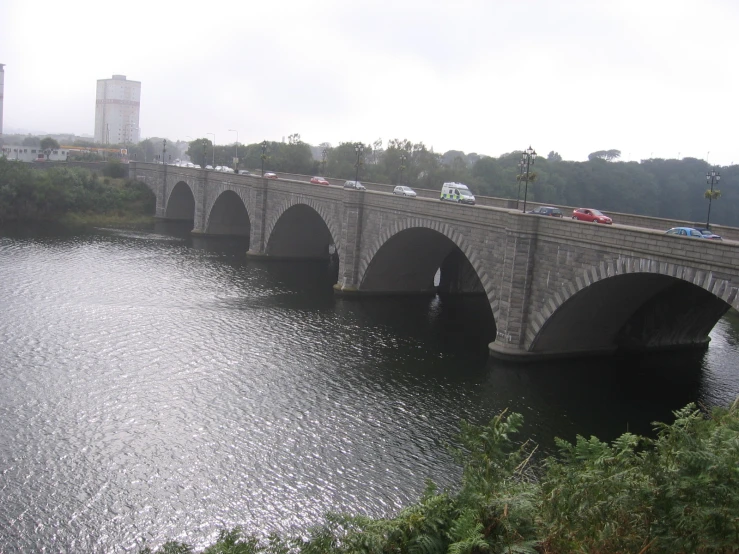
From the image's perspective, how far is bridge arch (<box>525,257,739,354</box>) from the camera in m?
30.7

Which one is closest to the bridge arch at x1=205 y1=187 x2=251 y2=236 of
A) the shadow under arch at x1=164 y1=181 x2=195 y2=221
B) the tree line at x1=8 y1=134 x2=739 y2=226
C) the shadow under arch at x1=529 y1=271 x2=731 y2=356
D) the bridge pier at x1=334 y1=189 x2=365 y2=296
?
the shadow under arch at x1=164 y1=181 x2=195 y2=221

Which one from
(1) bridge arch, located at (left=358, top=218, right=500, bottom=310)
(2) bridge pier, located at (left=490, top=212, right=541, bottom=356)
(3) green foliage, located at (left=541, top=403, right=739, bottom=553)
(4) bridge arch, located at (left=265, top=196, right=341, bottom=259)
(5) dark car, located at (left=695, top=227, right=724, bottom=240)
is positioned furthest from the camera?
(4) bridge arch, located at (left=265, top=196, right=341, bottom=259)

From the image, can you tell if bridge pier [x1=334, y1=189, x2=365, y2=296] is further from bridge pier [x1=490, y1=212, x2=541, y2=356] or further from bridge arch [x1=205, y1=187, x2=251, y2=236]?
bridge arch [x1=205, y1=187, x2=251, y2=236]

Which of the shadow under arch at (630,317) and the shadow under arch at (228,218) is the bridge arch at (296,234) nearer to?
the shadow under arch at (228,218)

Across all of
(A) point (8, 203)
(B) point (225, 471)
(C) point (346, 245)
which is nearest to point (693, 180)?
(C) point (346, 245)

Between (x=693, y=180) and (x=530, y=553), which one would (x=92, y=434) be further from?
(x=693, y=180)

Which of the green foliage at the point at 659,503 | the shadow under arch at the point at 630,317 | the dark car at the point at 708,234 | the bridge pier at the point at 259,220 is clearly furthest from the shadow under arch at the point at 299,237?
the green foliage at the point at 659,503

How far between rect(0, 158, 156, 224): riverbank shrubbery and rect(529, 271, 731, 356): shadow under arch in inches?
2777

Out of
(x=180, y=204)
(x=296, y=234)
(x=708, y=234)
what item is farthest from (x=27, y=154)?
(x=708, y=234)

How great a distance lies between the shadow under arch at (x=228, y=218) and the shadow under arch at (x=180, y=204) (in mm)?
15371

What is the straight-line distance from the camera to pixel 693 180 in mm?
113875

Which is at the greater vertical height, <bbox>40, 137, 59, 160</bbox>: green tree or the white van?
<bbox>40, 137, 59, 160</bbox>: green tree

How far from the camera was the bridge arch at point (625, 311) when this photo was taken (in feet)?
101

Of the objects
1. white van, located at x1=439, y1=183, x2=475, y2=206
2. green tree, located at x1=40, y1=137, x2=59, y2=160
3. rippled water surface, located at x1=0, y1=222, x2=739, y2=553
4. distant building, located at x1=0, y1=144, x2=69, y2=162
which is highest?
green tree, located at x1=40, y1=137, x2=59, y2=160
